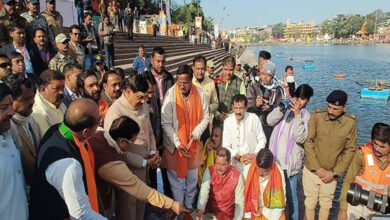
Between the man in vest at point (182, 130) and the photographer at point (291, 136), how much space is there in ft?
3.01

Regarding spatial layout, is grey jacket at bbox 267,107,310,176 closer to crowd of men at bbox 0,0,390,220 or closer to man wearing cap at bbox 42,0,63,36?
crowd of men at bbox 0,0,390,220

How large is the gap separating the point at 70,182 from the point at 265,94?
10.2 ft

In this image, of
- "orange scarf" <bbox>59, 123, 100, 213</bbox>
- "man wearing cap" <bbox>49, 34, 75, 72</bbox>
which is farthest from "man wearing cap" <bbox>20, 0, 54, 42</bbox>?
"orange scarf" <bbox>59, 123, 100, 213</bbox>

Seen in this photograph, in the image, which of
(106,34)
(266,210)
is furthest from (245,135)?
(106,34)

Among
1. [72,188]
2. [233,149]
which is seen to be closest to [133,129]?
[72,188]

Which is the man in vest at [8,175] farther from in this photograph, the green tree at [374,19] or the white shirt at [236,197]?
the green tree at [374,19]

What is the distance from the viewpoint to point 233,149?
3.97 metres

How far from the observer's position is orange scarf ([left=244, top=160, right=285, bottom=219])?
138 inches

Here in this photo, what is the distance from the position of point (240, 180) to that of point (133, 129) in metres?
1.52

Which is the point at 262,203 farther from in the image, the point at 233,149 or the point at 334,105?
the point at 334,105

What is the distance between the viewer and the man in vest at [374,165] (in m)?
3.01

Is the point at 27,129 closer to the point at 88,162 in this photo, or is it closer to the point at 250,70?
the point at 88,162

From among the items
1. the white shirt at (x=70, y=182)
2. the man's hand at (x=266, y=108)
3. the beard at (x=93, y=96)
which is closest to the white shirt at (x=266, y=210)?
the man's hand at (x=266, y=108)

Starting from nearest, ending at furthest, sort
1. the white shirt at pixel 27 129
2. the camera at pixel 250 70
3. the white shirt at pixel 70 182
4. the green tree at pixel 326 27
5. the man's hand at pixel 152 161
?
the white shirt at pixel 70 182, the white shirt at pixel 27 129, the man's hand at pixel 152 161, the camera at pixel 250 70, the green tree at pixel 326 27
